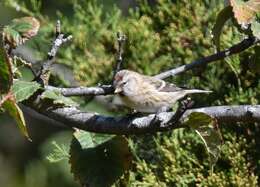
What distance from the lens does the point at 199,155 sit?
3.40 m

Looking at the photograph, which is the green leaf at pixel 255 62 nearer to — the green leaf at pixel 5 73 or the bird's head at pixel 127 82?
the bird's head at pixel 127 82

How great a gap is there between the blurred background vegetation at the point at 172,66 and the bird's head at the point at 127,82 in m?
0.10

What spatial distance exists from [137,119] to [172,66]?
1.36 m

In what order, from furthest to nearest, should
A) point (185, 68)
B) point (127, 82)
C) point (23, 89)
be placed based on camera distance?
1. point (127, 82)
2. point (185, 68)
3. point (23, 89)

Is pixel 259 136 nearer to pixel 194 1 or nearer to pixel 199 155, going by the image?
pixel 199 155

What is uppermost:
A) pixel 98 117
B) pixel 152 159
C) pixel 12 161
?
pixel 98 117

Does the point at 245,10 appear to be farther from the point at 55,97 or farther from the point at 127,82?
the point at 127,82

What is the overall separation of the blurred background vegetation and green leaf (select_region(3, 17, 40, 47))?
3.10ft

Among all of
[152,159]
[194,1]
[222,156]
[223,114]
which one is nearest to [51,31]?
[194,1]

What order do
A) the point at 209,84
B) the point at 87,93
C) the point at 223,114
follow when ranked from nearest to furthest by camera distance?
the point at 223,114 < the point at 87,93 < the point at 209,84

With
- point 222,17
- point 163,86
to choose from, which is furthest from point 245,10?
point 163,86

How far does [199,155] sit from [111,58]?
2.98 feet

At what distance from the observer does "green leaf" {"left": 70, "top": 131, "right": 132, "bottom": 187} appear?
2.76 m

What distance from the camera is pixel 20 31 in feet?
8.54
